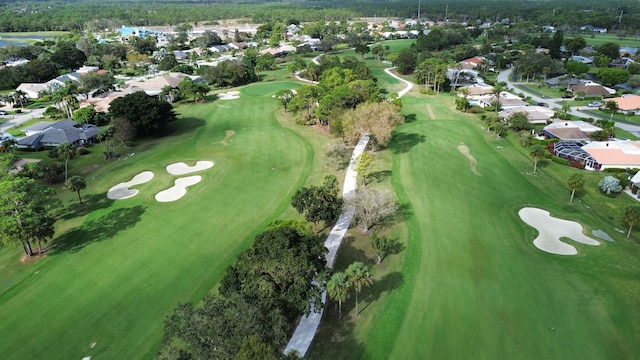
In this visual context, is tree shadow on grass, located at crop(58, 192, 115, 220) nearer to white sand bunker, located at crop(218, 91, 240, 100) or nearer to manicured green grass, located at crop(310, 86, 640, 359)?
manicured green grass, located at crop(310, 86, 640, 359)

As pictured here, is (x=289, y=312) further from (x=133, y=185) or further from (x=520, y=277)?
(x=133, y=185)

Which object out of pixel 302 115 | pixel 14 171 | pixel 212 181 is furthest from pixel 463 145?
pixel 14 171

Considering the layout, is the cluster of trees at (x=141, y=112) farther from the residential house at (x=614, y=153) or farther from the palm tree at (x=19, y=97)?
the residential house at (x=614, y=153)

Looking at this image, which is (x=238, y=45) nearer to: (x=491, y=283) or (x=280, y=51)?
(x=280, y=51)

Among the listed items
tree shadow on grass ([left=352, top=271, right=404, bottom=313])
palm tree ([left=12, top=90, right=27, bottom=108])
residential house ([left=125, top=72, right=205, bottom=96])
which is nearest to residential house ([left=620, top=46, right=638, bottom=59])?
residential house ([left=125, top=72, right=205, bottom=96])

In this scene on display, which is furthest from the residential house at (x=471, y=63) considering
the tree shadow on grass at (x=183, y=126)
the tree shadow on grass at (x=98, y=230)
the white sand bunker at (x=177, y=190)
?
the tree shadow on grass at (x=98, y=230)

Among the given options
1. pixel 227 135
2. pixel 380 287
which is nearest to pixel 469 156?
pixel 380 287
